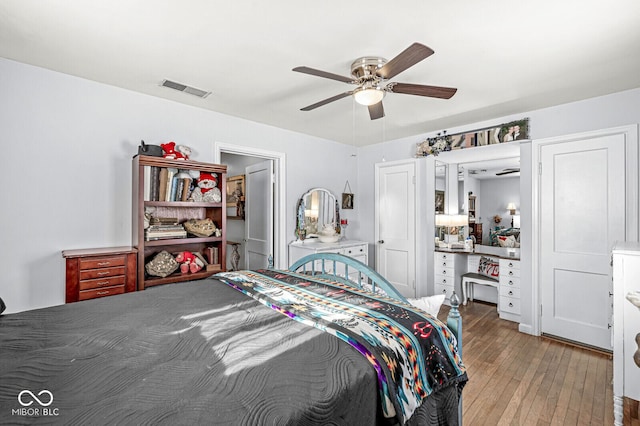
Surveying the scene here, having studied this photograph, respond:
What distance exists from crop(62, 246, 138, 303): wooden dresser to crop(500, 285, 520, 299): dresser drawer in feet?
13.3

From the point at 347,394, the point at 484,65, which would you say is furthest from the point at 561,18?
the point at 347,394

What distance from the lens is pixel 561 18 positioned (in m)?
1.78

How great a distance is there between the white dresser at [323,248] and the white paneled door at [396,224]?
0.38 meters

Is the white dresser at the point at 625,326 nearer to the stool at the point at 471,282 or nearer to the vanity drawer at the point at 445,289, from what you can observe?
the stool at the point at 471,282

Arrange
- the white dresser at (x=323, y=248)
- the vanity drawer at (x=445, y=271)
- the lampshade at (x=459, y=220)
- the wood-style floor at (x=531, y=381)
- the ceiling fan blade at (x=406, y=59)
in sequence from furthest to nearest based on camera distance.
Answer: the lampshade at (x=459, y=220), the vanity drawer at (x=445, y=271), the white dresser at (x=323, y=248), the wood-style floor at (x=531, y=381), the ceiling fan blade at (x=406, y=59)

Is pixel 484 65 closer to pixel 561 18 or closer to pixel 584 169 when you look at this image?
pixel 561 18

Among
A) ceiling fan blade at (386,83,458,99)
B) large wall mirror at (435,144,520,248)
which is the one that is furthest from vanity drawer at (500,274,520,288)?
ceiling fan blade at (386,83,458,99)

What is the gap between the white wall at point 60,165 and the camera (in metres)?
2.36

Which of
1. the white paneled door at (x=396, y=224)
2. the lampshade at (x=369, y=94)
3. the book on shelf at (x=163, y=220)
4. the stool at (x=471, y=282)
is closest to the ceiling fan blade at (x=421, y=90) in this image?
the lampshade at (x=369, y=94)

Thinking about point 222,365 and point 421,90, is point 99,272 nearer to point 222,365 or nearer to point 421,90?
point 222,365

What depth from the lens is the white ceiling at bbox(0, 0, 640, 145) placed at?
1.72m

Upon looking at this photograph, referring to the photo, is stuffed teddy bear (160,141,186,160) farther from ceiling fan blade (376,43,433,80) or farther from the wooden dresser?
ceiling fan blade (376,43,433,80)

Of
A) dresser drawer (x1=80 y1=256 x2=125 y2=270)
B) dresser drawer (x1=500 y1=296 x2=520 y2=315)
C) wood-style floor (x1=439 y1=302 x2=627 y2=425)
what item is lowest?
wood-style floor (x1=439 y1=302 x2=627 y2=425)

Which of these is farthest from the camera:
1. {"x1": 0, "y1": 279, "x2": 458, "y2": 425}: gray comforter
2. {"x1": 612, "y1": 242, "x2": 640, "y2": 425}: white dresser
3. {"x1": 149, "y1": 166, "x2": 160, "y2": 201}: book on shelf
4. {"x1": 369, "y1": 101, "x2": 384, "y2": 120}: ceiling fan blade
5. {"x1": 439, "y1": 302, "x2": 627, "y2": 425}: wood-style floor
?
{"x1": 149, "y1": 166, "x2": 160, "y2": 201}: book on shelf
